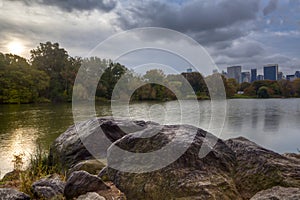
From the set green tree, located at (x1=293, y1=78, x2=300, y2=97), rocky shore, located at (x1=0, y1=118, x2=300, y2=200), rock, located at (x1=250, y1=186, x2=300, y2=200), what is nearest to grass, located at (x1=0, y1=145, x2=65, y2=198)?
rocky shore, located at (x1=0, y1=118, x2=300, y2=200)

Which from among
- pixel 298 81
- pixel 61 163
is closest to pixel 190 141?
pixel 61 163

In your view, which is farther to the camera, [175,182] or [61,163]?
[61,163]

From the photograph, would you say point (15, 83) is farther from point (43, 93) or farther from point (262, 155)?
point (262, 155)

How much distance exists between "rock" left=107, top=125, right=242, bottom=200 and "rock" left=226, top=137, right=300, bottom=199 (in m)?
0.14

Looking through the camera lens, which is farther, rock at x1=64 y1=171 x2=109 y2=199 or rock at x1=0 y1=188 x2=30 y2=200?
rock at x1=64 y1=171 x2=109 y2=199

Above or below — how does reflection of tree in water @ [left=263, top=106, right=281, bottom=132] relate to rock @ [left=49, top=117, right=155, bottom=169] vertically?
below

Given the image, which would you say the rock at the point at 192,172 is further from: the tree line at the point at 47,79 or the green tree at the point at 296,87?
the green tree at the point at 296,87

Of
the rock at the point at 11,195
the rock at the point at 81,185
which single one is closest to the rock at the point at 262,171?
the rock at the point at 81,185

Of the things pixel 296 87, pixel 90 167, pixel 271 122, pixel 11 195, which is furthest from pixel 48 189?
pixel 296 87

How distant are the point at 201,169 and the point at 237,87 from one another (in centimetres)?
8279

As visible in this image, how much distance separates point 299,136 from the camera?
1573cm

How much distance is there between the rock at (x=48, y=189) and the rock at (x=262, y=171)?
8.47 ft

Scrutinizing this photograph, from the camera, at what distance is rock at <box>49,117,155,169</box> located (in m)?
6.31

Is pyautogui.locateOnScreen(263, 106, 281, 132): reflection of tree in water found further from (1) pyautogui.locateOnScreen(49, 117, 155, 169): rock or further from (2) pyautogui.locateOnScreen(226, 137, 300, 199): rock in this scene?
(2) pyautogui.locateOnScreen(226, 137, 300, 199): rock
